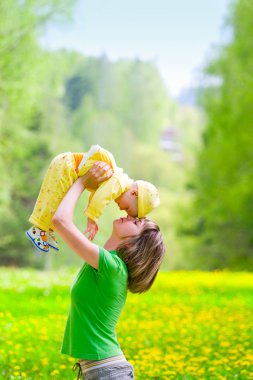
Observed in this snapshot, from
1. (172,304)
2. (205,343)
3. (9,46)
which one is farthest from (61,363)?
(9,46)

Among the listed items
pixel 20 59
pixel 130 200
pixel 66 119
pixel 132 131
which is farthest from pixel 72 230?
pixel 132 131

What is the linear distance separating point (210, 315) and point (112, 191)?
23.1 feet

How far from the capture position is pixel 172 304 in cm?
1180

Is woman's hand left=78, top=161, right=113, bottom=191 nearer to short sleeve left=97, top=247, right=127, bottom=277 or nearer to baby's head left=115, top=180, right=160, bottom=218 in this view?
baby's head left=115, top=180, right=160, bottom=218

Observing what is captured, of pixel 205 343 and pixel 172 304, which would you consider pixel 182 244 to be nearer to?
pixel 172 304

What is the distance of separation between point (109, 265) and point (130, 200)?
0.36 m

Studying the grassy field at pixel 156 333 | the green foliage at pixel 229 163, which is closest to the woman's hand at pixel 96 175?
the grassy field at pixel 156 333

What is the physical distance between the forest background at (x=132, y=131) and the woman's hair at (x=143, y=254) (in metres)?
19.4

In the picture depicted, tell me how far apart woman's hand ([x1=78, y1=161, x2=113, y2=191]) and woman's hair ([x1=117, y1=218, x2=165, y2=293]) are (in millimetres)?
344

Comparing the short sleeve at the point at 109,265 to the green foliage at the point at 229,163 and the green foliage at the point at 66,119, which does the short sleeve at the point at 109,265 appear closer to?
the green foliage at the point at 66,119

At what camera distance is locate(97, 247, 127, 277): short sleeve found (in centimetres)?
353

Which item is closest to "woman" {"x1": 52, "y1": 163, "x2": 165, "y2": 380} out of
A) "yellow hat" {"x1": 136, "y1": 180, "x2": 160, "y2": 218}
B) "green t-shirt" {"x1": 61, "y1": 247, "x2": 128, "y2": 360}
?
"green t-shirt" {"x1": 61, "y1": 247, "x2": 128, "y2": 360}

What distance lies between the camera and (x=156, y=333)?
855cm

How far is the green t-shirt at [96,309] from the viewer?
3566 millimetres
